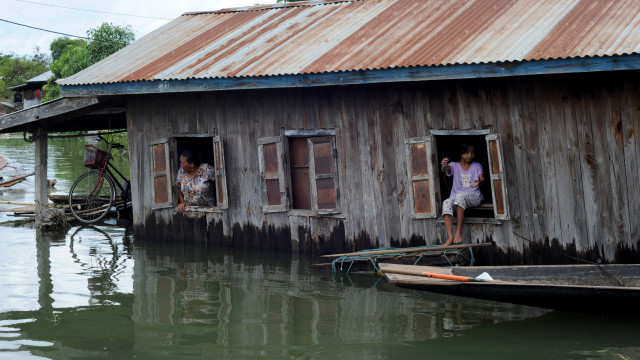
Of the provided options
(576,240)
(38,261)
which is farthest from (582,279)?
(38,261)

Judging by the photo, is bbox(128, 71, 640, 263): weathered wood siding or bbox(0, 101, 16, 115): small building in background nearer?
bbox(128, 71, 640, 263): weathered wood siding

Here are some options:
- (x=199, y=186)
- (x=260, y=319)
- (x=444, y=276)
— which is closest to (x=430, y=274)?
(x=444, y=276)

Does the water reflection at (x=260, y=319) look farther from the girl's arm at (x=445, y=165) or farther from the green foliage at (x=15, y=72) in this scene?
the green foliage at (x=15, y=72)

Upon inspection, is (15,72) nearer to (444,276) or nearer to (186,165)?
(186,165)

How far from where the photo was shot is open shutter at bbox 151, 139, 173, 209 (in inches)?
467

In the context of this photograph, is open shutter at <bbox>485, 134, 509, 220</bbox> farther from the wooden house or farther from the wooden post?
the wooden post

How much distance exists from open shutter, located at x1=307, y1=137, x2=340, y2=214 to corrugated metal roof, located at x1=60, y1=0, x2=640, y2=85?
1.16 metres

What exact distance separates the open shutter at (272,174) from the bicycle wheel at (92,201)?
4549mm

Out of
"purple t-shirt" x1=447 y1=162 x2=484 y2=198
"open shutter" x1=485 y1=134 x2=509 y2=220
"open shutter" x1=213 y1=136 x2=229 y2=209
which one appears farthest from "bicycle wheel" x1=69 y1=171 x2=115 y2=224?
"open shutter" x1=485 y1=134 x2=509 y2=220

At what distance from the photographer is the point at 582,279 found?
7.88m

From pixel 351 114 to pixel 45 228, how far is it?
7.01 meters

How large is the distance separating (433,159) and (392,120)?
78cm

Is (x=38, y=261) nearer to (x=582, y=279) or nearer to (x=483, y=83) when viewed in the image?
(x=483, y=83)

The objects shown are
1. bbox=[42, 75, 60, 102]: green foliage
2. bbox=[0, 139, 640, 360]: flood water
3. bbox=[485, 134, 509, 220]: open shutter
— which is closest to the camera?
bbox=[0, 139, 640, 360]: flood water
